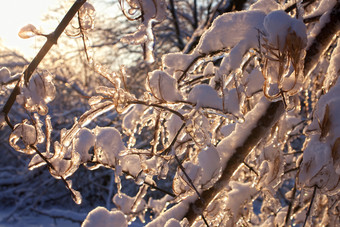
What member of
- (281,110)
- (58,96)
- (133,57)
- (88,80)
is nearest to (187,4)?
(133,57)

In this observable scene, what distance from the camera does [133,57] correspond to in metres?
8.65

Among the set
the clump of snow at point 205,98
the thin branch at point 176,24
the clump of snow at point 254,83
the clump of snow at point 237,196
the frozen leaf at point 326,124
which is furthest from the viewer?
the thin branch at point 176,24

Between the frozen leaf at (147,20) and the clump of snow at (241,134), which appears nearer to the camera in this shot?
the frozen leaf at (147,20)

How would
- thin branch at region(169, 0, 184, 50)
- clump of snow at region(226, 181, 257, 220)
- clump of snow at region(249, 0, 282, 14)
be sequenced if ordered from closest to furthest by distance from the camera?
clump of snow at region(249, 0, 282, 14)
clump of snow at region(226, 181, 257, 220)
thin branch at region(169, 0, 184, 50)

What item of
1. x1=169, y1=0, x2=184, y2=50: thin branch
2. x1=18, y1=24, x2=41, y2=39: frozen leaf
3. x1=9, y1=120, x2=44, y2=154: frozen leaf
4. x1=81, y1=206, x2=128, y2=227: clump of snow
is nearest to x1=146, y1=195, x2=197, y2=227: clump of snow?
x1=81, y1=206, x2=128, y2=227: clump of snow

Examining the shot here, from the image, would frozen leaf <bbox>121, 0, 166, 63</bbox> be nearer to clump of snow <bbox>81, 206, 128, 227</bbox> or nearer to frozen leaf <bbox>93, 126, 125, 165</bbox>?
frozen leaf <bbox>93, 126, 125, 165</bbox>

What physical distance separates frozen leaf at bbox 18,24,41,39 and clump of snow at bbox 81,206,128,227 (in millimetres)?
698

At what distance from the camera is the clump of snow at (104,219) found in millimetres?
Answer: 1217

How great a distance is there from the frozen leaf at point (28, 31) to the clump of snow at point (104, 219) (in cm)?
70

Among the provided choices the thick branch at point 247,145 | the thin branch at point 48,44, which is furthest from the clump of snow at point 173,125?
the thin branch at point 48,44

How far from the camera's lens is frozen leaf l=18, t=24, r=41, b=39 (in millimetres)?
978

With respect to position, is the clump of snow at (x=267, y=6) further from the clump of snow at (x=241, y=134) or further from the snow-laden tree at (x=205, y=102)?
the clump of snow at (x=241, y=134)

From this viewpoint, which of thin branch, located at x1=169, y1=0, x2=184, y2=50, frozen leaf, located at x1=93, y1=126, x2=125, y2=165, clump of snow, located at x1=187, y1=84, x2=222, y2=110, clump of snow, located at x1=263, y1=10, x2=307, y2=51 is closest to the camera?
clump of snow, located at x1=263, y1=10, x2=307, y2=51

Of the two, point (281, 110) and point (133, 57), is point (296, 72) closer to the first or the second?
point (281, 110)
